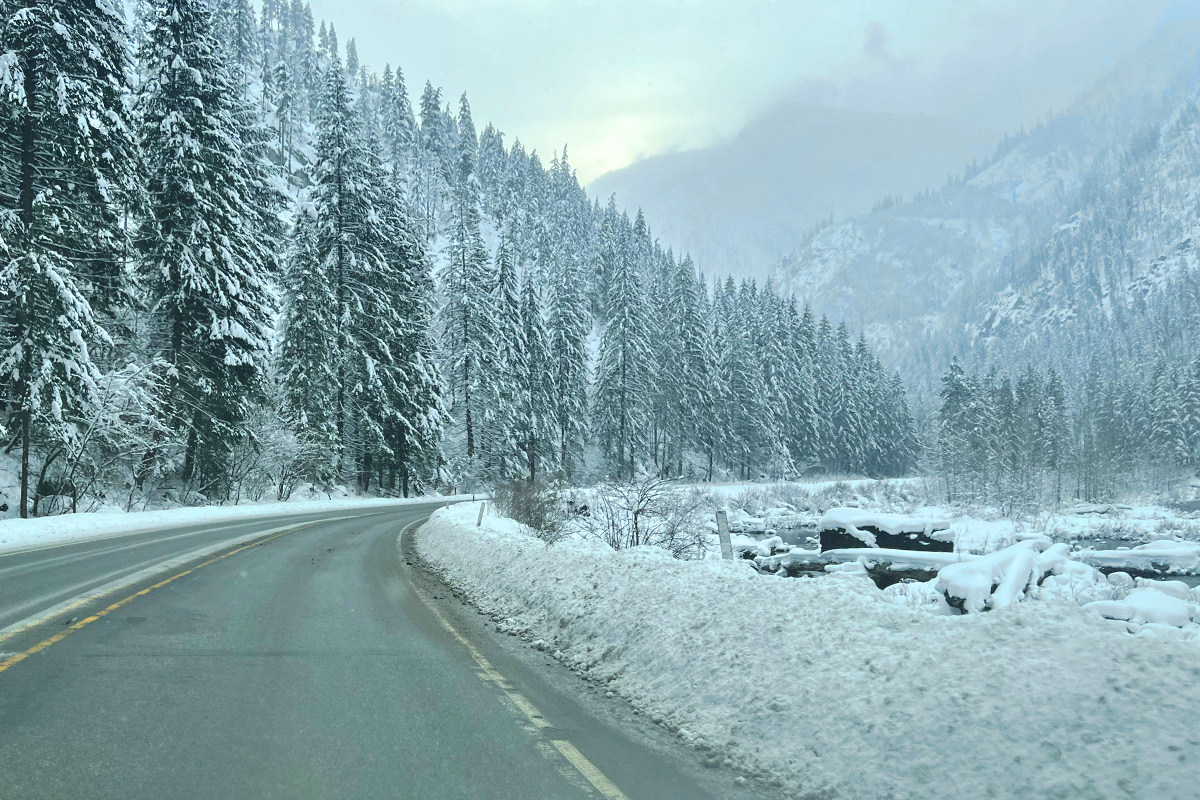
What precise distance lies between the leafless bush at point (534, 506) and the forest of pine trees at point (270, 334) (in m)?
2.24

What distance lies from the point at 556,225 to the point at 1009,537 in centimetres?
10197

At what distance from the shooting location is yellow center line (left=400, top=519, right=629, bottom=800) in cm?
398

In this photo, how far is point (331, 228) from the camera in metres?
36.0

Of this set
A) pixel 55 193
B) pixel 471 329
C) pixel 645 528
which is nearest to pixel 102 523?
pixel 55 193

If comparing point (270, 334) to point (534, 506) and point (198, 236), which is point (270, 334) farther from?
point (534, 506)

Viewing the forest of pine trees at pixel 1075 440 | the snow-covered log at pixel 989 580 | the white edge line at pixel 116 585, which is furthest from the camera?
the forest of pine trees at pixel 1075 440

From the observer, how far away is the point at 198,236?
79.7 feet

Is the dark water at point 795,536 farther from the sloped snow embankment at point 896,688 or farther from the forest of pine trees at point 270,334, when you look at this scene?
the sloped snow embankment at point 896,688

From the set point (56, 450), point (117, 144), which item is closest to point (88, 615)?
point (56, 450)

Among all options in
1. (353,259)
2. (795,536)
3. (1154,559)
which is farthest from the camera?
(353,259)

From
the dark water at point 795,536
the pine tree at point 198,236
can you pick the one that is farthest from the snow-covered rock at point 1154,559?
the pine tree at point 198,236

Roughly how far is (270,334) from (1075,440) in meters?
97.4

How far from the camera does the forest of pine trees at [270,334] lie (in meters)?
19.4

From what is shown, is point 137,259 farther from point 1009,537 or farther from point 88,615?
point 1009,537
